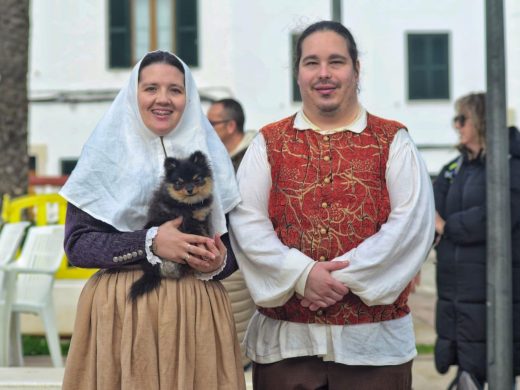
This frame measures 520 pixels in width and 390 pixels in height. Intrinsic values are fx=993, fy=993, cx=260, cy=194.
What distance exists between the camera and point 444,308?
537cm

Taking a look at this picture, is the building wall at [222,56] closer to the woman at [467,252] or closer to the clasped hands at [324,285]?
the woman at [467,252]

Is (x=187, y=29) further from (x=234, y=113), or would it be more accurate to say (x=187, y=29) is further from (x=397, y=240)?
(x=397, y=240)

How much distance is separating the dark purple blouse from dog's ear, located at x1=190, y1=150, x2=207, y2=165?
28 centimetres

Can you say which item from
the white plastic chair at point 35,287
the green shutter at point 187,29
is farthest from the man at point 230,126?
the green shutter at point 187,29

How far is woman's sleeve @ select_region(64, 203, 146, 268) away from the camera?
3115mm

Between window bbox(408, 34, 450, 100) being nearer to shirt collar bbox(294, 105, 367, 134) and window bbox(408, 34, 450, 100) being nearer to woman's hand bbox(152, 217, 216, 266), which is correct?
shirt collar bbox(294, 105, 367, 134)

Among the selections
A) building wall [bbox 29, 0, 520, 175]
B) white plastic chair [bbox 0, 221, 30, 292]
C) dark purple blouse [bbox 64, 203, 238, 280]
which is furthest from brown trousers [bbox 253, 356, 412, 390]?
building wall [bbox 29, 0, 520, 175]

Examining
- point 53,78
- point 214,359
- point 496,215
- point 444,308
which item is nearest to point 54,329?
point 444,308

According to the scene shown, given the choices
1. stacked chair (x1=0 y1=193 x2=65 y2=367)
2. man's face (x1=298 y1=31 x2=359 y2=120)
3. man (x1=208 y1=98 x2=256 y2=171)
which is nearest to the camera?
man's face (x1=298 y1=31 x2=359 y2=120)

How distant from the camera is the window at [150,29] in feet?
69.0

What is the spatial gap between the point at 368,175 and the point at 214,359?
78 centimetres

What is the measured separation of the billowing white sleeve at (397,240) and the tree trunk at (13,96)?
21.9 ft

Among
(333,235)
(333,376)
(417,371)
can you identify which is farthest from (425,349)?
(333,235)

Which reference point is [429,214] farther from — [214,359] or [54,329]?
[54,329]
